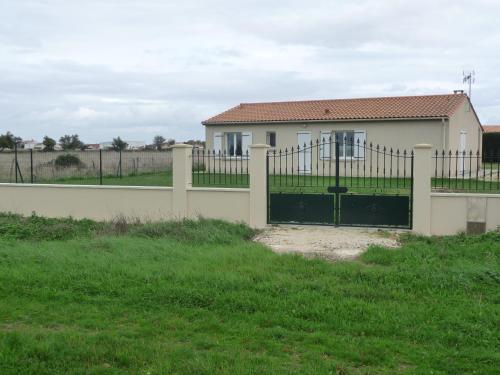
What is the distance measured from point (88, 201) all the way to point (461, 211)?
334 inches

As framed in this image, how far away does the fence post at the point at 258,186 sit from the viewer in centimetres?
1174

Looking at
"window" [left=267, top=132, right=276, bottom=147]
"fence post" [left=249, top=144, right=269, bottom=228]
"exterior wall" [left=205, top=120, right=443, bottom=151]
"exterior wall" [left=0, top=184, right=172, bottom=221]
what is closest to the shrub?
"exterior wall" [left=205, top=120, right=443, bottom=151]

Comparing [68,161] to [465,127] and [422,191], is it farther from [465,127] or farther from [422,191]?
[422,191]

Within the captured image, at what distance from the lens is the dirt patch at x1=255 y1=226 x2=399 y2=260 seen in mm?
9219

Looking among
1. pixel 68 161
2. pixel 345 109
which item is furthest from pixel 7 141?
pixel 345 109

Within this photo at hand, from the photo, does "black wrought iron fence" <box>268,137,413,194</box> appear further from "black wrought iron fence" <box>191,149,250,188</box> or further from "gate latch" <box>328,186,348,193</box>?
"black wrought iron fence" <box>191,149,250,188</box>

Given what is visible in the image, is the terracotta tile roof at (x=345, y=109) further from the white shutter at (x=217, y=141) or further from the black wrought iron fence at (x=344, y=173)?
the black wrought iron fence at (x=344, y=173)

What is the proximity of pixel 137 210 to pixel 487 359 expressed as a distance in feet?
31.2

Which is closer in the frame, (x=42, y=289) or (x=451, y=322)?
(x=451, y=322)

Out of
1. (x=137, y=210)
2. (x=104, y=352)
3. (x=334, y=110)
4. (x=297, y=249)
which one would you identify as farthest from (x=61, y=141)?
(x=104, y=352)

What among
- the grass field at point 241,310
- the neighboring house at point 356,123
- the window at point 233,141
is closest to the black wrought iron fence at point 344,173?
the neighboring house at point 356,123

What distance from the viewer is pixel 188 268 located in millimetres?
7602

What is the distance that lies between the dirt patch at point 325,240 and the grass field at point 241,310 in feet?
1.82

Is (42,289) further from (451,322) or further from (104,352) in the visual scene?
(451,322)
